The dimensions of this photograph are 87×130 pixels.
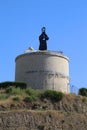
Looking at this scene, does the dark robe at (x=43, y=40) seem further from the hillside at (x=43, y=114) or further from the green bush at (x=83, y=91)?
the hillside at (x=43, y=114)

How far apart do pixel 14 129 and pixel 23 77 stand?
852 centimetres

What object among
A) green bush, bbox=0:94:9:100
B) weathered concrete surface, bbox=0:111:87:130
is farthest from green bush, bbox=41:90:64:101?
green bush, bbox=0:94:9:100

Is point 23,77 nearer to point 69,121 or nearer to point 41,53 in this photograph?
point 41,53

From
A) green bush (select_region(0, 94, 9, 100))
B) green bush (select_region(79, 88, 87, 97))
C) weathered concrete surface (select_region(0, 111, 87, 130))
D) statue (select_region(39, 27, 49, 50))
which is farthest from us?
statue (select_region(39, 27, 49, 50))

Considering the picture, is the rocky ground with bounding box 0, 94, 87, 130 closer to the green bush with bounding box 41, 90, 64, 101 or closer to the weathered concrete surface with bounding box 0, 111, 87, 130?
the weathered concrete surface with bounding box 0, 111, 87, 130

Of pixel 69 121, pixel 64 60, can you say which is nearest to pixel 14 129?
pixel 69 121

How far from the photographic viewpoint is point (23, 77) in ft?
112

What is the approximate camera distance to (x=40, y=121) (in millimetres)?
27094

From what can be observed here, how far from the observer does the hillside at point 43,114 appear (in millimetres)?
26547

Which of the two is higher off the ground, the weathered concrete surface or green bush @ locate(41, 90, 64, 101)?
green bush @ locate(41, 90, 64, 101)

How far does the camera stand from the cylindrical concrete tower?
33.5m

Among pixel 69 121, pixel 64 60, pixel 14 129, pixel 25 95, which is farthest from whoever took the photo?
pixel 64 60

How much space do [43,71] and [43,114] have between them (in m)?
6.69

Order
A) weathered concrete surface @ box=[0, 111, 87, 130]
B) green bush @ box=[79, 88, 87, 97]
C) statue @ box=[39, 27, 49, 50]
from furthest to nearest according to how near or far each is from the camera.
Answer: statue @ box=[39, 27, 49, 50], green bush @ box=[79, 88, 87, 97], weathered concrete surface @ box=[0, 111, 87, 130]
